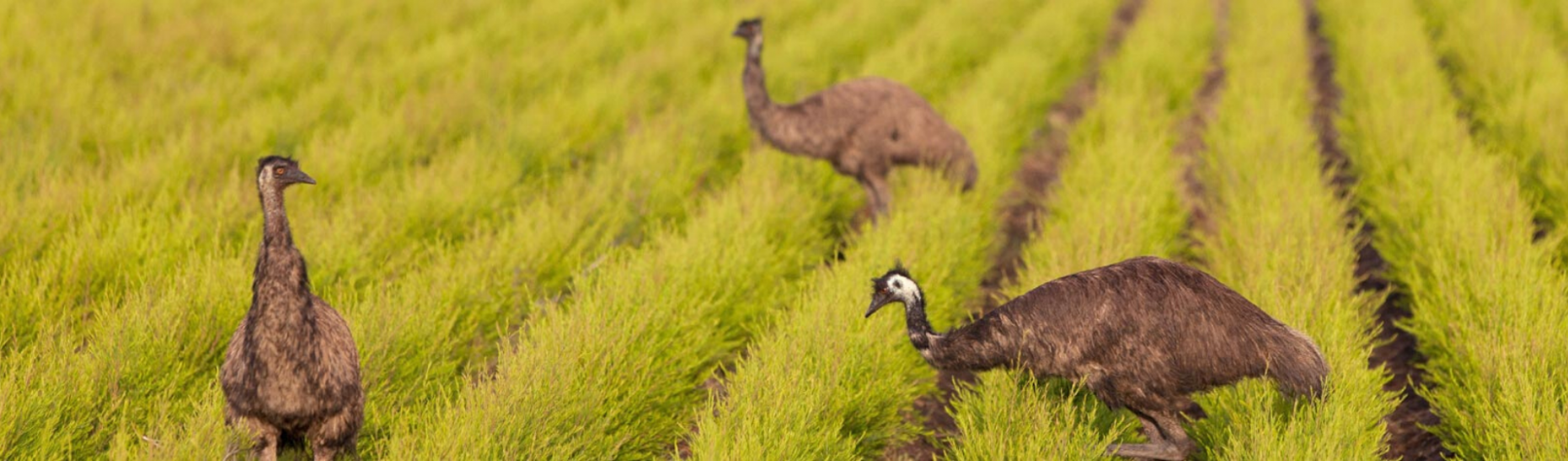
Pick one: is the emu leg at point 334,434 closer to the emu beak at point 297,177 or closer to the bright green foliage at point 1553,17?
the emu beak at point 297,177

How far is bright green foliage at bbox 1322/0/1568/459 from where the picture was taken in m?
4.10

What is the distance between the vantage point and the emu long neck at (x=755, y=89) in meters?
7.02

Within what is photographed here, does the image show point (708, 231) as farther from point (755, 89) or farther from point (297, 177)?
point (297, 177)

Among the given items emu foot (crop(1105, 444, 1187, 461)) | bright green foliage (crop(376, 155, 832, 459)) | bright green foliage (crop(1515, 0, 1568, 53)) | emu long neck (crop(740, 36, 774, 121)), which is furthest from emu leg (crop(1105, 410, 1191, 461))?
bright green foliage (crop(1515, 0, 1568, 53))

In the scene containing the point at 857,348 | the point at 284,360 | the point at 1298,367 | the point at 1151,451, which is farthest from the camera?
the point at 857,348

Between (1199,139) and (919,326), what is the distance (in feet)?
20.6

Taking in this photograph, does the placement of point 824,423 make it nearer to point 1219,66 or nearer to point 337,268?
point 337,268

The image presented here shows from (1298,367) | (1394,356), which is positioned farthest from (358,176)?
(1394,356)

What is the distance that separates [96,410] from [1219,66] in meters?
11.1

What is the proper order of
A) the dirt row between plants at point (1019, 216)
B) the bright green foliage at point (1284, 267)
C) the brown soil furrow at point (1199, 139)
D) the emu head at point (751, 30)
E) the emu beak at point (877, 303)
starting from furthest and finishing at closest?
the brown soil furrow at point (1199, 139) → the emu head at point (751, 30) → the dirt row between plants at point (1019, 216) → the emu beak at point (877, 303) → the bright green foliage at point (1284, 267)

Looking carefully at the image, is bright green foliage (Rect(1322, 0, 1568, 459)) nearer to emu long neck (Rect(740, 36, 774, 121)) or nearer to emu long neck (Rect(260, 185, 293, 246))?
emu long neck (Rect(740, 36, 774, 121))

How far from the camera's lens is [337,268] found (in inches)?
211

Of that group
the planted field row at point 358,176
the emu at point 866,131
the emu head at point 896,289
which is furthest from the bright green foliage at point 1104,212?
the planted field row at point 358,176

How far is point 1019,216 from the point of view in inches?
307
